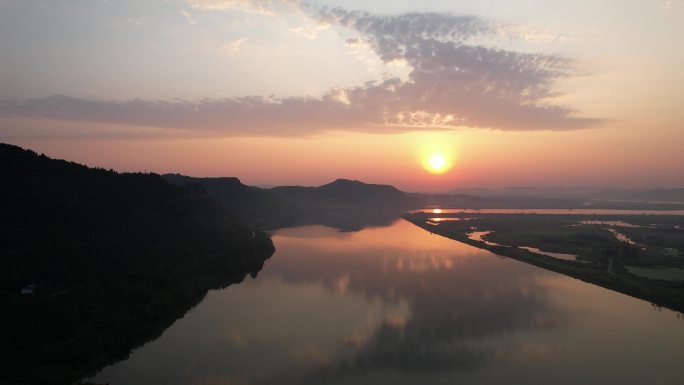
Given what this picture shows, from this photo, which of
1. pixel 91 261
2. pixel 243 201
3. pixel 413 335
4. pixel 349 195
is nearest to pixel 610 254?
pixel 413 335

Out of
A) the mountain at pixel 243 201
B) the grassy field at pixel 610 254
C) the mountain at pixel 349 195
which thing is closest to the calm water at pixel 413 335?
the grassy field at pixel 610 254

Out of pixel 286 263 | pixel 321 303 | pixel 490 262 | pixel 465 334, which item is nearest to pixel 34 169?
pixel 286 263

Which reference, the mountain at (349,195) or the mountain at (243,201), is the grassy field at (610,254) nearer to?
the mountain at (243,201)

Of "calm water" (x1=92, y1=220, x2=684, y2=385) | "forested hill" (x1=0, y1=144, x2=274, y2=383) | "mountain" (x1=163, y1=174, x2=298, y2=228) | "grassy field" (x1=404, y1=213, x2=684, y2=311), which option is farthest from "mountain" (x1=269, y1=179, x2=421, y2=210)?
"calm water" (x1=92, y1=220, x2=684, y2=385)

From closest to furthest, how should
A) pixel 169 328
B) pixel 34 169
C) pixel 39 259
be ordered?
pixel 169 328 → pixel 39 259 → pixel 34 169

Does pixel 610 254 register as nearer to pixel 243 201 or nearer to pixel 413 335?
pixel 413 335

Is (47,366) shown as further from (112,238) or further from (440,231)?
(440,231)
